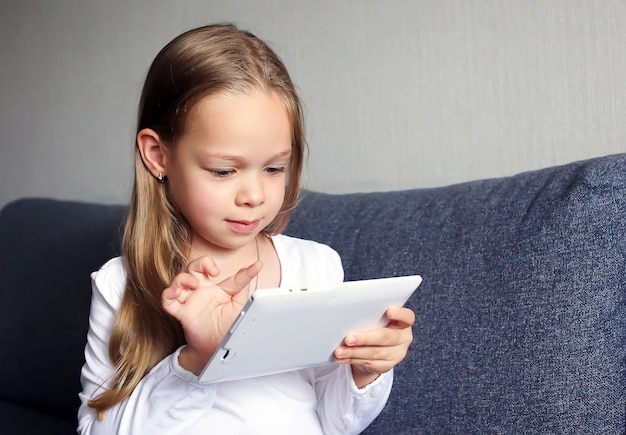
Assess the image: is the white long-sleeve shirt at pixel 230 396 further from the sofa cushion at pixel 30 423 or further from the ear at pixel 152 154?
the sofa cushion at pixel 30 423

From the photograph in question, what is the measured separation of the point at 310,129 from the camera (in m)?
1.83

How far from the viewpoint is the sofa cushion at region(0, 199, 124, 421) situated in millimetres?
1804

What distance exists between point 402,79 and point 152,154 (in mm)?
664

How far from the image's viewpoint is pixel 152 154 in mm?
1212

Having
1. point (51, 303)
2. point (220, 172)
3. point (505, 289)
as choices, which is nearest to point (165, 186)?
point (220, 172)

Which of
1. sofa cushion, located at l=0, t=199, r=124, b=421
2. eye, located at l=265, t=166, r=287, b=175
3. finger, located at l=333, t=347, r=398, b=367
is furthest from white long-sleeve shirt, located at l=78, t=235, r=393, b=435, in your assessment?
sofa cushion, located at l=0, t=199, r=124, b=421

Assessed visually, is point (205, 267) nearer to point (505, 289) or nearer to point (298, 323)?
point (298, 323)

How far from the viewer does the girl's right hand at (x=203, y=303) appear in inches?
38.2

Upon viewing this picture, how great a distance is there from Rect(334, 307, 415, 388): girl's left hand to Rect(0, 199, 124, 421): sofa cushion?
3.12ft

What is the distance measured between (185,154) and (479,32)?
0.71 metres

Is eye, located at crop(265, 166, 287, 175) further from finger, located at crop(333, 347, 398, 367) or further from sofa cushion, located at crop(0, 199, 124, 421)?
sofa cushion, located at crop(0, 199, 124, 421)

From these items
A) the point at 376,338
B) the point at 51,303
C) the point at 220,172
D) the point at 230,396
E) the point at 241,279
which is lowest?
the point at 51,303

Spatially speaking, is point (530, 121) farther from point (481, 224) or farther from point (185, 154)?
point (185, 154)

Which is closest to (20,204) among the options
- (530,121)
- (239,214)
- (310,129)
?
(310,129)
